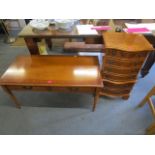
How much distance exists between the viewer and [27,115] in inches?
57.9

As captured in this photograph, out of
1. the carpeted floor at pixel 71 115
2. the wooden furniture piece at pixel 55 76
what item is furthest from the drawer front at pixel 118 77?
the carpeted floor at pixel 71 115

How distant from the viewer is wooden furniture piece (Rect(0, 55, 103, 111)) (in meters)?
1.10

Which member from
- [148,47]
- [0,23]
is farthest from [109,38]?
[0,23]

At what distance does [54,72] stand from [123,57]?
0.64 meters

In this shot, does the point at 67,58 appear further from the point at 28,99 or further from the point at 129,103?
the point at 129,103

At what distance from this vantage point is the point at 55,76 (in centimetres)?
116

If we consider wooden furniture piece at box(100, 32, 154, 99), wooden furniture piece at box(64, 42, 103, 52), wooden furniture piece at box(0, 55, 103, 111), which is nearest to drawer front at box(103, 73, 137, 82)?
wooden furniture piece at box(100, 32, 154, 99)

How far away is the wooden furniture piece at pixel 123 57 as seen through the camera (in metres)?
1.00

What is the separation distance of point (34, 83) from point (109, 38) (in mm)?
786

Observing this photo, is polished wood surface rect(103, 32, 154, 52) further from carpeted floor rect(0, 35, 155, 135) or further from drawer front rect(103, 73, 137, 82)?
carpeted floor rect(0, 35, 155, 135)

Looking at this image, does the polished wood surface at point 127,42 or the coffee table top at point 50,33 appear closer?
the polished wood surface at point 127,42

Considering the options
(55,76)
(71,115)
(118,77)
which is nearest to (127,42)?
(118,77)

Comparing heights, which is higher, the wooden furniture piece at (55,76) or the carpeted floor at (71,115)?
the wooden furniture piece at (55,76)

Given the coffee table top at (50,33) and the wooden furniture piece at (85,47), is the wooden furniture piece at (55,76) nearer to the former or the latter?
the wooden furniture piece at (85,47)
